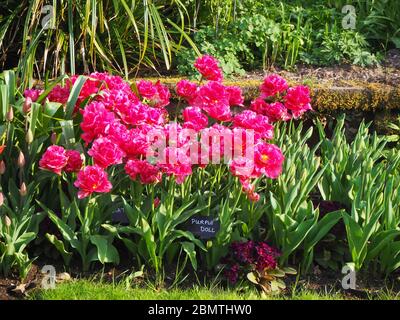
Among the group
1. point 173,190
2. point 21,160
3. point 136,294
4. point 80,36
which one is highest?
point 80,36

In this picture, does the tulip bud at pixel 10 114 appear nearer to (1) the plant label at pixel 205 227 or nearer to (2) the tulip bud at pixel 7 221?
(2) the tulip bud at pixel 7 221

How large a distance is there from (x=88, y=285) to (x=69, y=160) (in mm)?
521

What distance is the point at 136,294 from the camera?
310cm

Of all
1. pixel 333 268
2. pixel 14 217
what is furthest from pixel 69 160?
A: pixel 333 268

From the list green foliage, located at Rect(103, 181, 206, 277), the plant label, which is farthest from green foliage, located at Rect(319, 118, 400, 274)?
green foliage, located at Rect(103, 181, 206, 277)

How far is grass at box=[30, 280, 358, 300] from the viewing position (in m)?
3.07

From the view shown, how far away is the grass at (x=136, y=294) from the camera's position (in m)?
3.07

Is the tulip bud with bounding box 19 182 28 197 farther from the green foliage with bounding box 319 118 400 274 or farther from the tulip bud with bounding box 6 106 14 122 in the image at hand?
the green foliage with bounding box 319 118 400 274

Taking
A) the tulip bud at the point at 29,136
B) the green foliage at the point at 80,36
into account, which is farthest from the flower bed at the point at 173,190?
the green foliage at the point at 80,36

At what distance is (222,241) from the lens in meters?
3.31

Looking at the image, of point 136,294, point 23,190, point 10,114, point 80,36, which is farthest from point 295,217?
point 80,36

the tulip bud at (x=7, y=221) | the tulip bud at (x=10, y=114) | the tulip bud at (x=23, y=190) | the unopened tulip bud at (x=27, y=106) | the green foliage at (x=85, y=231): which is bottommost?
the green foliage at (x=85, y=231)

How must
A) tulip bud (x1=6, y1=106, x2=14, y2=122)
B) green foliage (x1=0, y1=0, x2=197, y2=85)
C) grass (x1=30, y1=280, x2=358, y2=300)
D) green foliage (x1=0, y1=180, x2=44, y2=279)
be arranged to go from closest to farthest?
grass (x1=30, y1=280, x2=358, y2=300) < green foliage (x1=0, y1=180, x2=44, y2=279) < tulip bud (x1=6, y1=106, x2=14, y2=122) < green foliage (x1=0, y1=0, x2=197, y2=85)

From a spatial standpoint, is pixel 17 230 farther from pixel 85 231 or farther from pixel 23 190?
pixel 85 231
